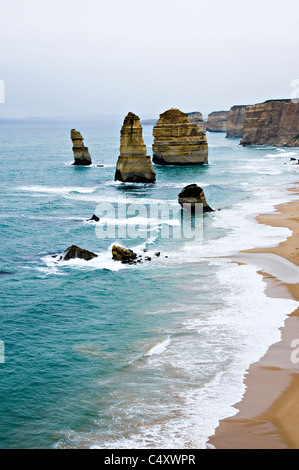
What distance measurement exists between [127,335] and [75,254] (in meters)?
11.6

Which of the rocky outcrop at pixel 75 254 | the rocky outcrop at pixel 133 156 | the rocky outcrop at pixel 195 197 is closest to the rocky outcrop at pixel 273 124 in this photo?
the rocky outcrop at pixel 133 156

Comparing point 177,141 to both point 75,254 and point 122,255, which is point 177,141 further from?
point 75,254

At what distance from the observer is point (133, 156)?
6494cm

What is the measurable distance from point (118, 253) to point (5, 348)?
41.9 ft

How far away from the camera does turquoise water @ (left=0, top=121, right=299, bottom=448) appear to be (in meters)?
13.7

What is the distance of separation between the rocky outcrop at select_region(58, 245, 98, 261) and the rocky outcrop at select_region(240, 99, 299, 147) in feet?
403

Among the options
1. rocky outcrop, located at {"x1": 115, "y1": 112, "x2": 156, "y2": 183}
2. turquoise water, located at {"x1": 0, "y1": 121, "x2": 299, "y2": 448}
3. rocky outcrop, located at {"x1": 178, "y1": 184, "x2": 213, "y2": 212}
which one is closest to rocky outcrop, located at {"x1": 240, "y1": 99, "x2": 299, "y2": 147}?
rocky outcrop, located at {"x1": 115, "y1": 112, "x2": 156, "y2": 183}

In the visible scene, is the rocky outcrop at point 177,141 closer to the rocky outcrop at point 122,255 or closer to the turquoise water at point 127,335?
the turquoise water at point 127,335

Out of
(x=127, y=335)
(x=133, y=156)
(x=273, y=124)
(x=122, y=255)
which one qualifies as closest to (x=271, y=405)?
(x=127, y=335)

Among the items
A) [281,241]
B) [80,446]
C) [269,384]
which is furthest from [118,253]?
[80,446]

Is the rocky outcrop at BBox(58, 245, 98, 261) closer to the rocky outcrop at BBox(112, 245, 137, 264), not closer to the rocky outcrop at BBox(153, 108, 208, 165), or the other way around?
the rocky outcrop at BBox(112, 245, 137, 264)

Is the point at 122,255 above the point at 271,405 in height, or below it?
above

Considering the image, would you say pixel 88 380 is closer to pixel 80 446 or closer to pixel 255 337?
pixel 80 446

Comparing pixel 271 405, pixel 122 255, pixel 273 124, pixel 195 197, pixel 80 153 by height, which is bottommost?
pixel 271 405
